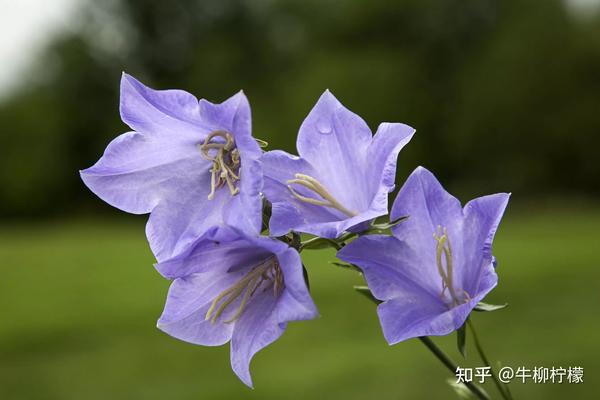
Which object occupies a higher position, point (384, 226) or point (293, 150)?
point (384, 226)

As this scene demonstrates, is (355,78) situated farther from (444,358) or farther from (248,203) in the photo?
(248,203)

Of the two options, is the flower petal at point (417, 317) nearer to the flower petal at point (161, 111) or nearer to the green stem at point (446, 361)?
the green stem at point (446, 361)

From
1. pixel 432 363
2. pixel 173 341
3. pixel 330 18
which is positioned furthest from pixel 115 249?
pixel 330 18

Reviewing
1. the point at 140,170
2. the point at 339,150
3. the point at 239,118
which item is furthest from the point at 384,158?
the point at 140,170

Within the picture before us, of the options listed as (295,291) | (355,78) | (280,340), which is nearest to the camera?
(295,291)

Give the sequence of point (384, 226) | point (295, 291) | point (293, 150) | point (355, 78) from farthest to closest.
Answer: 1. point (355, 78)
2. point (293, 150)
3. point (384, 226)
4. point (295, 291)

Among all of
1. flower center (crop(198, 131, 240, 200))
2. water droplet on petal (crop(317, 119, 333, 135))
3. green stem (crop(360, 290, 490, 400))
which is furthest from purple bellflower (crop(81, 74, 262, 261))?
green stem (crop(360, 290, 490, 400))
